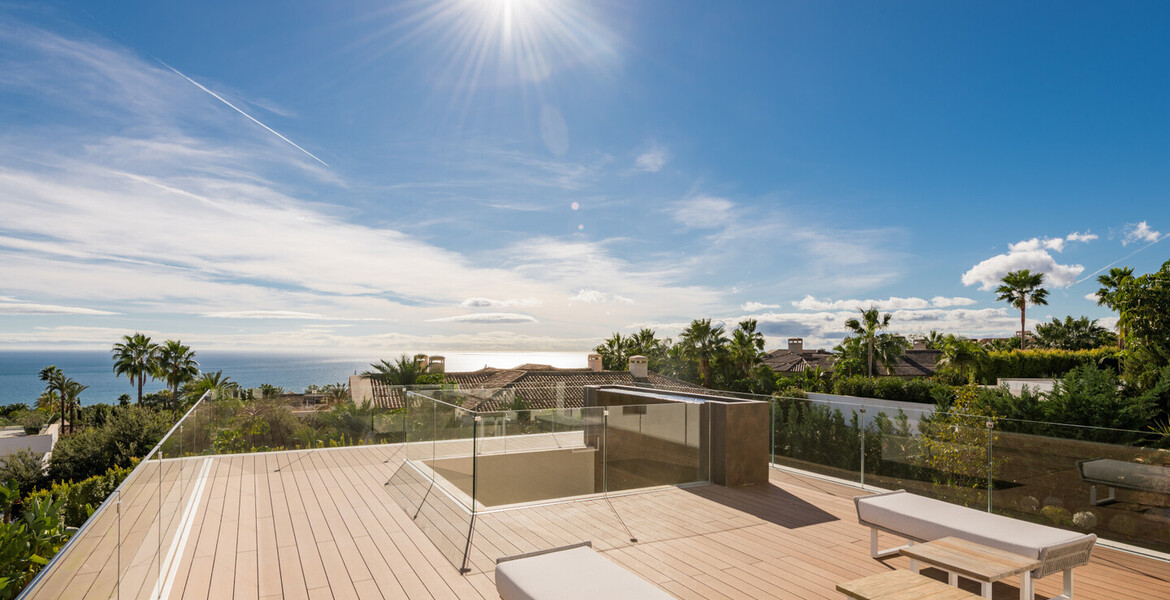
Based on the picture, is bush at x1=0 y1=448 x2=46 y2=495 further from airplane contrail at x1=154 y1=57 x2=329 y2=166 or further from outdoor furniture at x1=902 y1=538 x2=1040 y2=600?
outdoor furniture at x1=902 y1=538 x2=1040 y2=600

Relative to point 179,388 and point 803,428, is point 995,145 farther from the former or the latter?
point 179,388

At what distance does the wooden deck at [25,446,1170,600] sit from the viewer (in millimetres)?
3893

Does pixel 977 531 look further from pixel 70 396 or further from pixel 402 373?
pixel 70 396

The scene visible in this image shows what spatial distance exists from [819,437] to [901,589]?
4.29m

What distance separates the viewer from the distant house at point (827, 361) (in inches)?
1541

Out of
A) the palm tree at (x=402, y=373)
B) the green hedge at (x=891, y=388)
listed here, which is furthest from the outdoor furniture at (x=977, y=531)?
the green hedge at (x=891, y=388)

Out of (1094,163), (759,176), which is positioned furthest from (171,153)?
(1094,163)

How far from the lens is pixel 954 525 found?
398 cm

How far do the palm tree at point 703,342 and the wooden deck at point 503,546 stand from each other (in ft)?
96.6

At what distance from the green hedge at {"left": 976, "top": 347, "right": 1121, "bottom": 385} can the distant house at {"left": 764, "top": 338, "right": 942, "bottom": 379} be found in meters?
5.86

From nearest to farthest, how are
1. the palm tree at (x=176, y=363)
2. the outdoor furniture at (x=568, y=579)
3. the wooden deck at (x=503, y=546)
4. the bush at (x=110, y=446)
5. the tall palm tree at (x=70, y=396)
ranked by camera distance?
the outdoor furniture at (x=568, y=579)
the wooden deck at (x=503, y=546)
the bush at (x=110, y=446)
the palm tree at (x=176, y=363)
the tall palm tree at (x=70, y=396)

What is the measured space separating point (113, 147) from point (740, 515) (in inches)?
952

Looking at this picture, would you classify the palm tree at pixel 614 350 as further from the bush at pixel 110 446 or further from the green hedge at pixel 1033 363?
the bush at pixel 110 446

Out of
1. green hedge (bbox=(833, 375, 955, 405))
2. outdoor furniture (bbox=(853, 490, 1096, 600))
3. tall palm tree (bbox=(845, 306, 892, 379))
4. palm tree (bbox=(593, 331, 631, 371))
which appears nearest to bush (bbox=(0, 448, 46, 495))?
outdoor furniture (bbox=(853, 490, 1096, 600))
